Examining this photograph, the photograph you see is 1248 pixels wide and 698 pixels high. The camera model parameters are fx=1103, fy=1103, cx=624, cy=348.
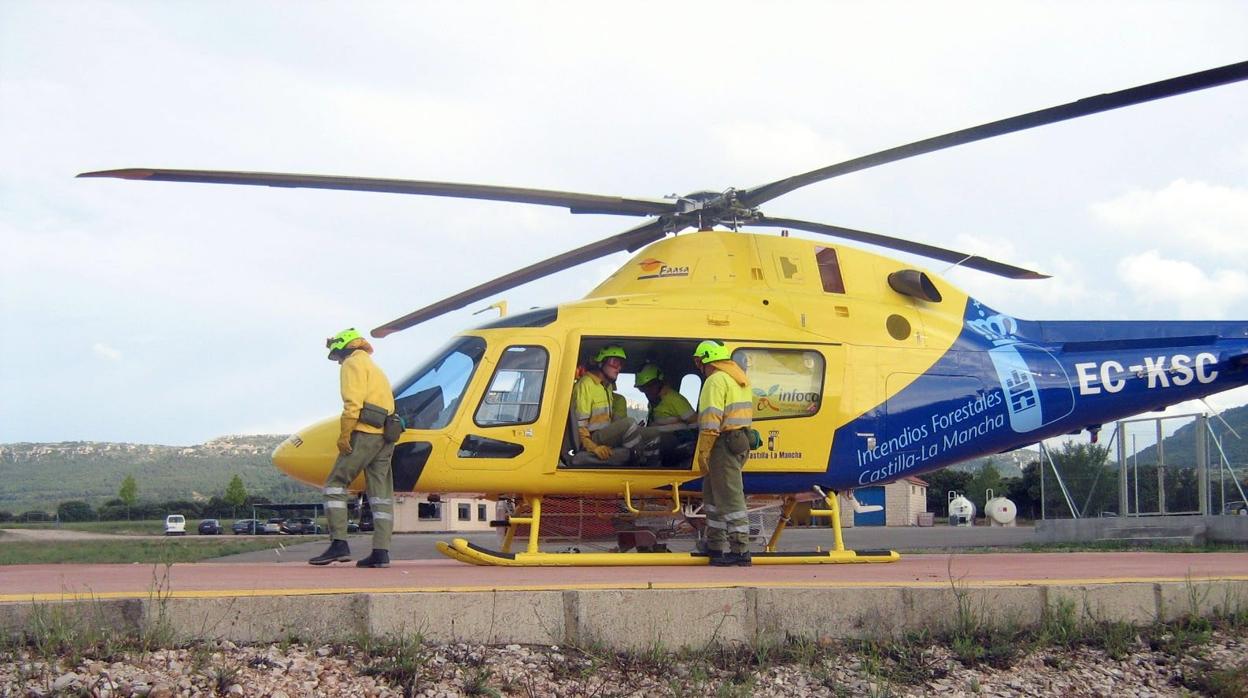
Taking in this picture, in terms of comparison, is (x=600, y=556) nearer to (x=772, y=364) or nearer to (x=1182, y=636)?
(x=772, y=364)

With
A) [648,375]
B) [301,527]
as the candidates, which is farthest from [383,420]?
[301,527]

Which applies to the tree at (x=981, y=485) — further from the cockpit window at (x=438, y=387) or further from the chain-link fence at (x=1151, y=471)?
the cockpit window at (x=438, y=387)

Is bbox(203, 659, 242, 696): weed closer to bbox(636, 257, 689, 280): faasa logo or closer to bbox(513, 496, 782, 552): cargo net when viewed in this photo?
bbox(513, 496, 782, 552): cargo net

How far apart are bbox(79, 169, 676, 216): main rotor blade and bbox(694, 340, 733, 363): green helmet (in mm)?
1909

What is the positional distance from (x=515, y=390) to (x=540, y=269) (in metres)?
1.93

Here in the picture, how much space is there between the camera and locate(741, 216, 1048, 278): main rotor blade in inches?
485

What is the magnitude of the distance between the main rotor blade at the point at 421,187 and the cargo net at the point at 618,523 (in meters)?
2.94

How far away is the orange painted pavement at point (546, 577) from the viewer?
6.12 m

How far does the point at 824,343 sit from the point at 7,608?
7884mm

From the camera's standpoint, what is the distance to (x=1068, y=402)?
11.9 metres

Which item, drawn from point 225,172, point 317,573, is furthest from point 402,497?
point 225,172

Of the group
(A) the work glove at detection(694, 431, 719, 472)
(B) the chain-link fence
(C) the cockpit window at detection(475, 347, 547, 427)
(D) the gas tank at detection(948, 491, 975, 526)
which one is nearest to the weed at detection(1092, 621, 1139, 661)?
(A) the work glove at detection(694, 431, 719, 472)

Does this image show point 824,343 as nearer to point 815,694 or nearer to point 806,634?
point 806,634

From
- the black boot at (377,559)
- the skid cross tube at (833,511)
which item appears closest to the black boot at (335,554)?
the black boot at (377,559)
